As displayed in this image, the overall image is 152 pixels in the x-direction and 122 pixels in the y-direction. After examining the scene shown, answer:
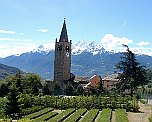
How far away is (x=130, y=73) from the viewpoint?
229ft

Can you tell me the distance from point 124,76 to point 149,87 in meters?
34.6

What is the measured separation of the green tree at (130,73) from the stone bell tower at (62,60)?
37.4 meters

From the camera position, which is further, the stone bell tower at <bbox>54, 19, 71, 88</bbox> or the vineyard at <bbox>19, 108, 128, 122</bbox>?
the stone bell tower at <bbox>54, 19, 71, 88</bbox>

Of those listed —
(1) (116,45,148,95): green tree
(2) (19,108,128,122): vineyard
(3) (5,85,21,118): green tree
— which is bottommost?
(2) (19,108,128,122): vineyard

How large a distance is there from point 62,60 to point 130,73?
42.1 m

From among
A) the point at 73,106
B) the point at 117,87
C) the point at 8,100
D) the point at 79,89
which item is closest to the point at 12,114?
the point at 8,100

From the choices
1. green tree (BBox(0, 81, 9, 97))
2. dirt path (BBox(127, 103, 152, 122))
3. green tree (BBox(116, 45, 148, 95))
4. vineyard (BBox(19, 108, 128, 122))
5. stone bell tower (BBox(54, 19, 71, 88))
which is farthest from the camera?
stone bell tower (BBox(54, 19, 71, 88))

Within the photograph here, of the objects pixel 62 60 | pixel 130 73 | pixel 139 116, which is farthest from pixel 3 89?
pixel 139 116

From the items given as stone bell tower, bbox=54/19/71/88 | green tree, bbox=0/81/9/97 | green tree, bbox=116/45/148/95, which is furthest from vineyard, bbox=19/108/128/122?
stone bell tower, bbox=54/19/71/88

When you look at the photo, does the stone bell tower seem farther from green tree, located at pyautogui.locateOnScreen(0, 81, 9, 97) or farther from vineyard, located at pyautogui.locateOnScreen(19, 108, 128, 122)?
vineyard, located at pyautogui.locateOnScreen(19, 108, 128, 122)

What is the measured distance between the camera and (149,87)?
101750mm

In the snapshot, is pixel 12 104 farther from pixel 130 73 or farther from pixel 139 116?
pixel 130 73

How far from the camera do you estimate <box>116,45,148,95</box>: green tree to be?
225 feet

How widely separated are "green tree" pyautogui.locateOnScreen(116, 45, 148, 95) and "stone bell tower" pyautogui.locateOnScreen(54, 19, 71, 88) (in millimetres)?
37424
